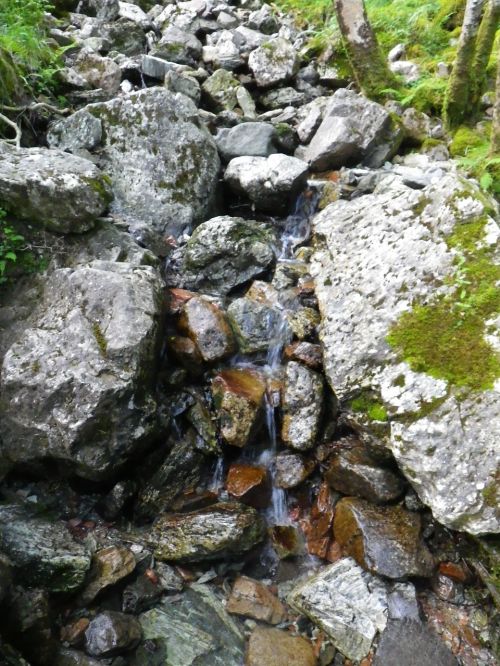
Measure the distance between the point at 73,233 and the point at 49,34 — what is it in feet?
20.7

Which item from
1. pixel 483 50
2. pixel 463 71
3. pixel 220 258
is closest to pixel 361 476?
pixel 220 258

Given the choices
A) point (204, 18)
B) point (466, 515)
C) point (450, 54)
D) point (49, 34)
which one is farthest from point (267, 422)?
point (204, 18)

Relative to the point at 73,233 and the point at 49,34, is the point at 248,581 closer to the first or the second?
the point at 73,233

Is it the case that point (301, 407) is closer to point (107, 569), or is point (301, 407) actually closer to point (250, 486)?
point (250, 486)

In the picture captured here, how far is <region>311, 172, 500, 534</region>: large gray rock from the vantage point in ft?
13.4

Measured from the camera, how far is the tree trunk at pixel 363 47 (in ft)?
30.5

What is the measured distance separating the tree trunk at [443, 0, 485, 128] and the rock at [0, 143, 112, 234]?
557 centimetres

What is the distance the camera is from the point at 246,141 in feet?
27.6

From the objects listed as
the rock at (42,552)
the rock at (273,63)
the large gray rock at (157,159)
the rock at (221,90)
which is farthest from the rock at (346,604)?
the rock at (273,63)

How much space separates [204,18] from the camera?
12797 millimetres

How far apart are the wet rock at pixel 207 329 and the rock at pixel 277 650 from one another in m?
2.80

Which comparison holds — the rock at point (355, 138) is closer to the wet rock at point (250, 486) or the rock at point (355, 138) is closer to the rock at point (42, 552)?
the wet rock at point (250, 486)

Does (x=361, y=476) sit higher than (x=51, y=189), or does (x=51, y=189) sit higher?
(x=51, y=189)

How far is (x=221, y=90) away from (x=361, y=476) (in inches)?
329
